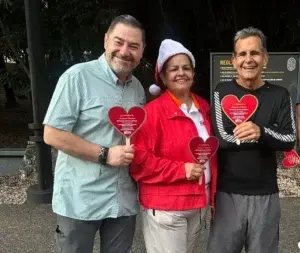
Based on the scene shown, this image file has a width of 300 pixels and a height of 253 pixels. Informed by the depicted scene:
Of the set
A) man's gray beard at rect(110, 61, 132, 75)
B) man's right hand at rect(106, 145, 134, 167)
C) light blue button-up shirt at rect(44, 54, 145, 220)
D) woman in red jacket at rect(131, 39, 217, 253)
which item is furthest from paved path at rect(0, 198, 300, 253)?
man's gray beard at rect(110, 61, 132, 75)

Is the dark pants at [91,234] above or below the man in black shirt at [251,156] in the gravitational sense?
below

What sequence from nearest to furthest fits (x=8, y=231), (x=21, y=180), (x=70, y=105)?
(x=70, y=105) → (x=8, y=231) → (x=21, y=180)

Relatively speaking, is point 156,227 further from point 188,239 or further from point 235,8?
point 235,8

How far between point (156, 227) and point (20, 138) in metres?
7.02

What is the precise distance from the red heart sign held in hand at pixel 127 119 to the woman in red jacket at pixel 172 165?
0.32 ft

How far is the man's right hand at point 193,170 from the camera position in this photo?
233cm

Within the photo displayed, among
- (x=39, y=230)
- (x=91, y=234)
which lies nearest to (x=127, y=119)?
(x=91, y=234)

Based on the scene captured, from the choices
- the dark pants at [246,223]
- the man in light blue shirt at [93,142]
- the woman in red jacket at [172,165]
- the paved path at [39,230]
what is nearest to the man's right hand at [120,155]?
the man in light blue shirt at [93,142]

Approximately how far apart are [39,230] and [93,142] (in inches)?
93.3

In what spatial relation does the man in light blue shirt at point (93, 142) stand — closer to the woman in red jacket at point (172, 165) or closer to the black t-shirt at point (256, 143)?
the woman in red jacket at point (172, 165)

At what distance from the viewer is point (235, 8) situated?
6.86 meters

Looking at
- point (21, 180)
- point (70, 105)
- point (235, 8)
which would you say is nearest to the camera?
point (70, 105)

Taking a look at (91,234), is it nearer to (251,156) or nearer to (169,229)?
(169,229)

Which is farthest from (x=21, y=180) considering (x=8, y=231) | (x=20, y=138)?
(x=20, y=138)
